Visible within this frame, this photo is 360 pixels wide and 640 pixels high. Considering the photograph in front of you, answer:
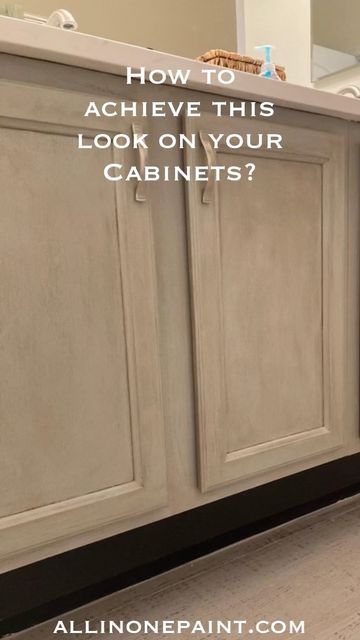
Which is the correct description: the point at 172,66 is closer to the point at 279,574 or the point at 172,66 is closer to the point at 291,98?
the point at 291,98

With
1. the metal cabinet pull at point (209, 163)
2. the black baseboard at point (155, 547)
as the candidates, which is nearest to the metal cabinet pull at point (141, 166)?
the metal cabinet pull at point (209, 163)

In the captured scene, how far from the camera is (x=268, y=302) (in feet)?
2.90

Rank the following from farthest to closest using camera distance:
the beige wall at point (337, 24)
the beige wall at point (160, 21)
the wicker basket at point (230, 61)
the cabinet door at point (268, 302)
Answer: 1. the beige wall at point (337, 24)
2. the beige wall at point (160, 21)
3. the wicker basket at point (230, 61)
4. the cabinet door at point (268, 302)

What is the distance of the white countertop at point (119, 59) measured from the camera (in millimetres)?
601

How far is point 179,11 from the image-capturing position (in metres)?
1.36

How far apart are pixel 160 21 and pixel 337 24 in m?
0.58

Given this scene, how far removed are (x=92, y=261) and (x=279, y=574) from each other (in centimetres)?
70

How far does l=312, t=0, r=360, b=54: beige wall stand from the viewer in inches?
57.7

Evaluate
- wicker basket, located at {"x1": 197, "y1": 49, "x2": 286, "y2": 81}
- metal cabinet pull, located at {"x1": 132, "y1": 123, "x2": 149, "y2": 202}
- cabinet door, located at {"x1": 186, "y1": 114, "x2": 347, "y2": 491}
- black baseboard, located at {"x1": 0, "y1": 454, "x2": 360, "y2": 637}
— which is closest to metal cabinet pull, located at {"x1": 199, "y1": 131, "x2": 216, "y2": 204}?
cabinet door, located at {"x1": 186, "y1": 114, "x2": 347, "y2": 491}

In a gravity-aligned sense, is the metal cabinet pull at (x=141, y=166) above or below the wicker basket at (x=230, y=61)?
below

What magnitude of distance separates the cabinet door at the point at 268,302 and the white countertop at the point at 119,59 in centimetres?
5

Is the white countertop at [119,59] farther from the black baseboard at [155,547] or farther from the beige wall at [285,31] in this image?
the beige wall at [285,31]

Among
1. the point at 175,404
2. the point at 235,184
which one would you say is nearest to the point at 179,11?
the point at 235,184

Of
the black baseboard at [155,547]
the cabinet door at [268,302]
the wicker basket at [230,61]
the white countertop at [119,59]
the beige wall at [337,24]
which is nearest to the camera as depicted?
the white countertop at [119,59]
